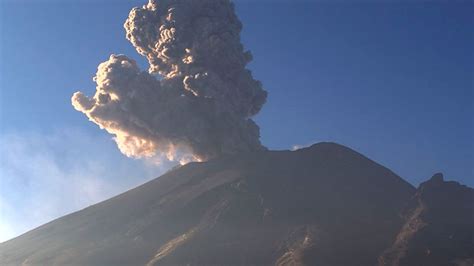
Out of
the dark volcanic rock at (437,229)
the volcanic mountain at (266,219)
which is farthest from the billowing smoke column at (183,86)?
Result: the dark volcanic rock at (437,229)

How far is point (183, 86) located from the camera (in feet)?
266

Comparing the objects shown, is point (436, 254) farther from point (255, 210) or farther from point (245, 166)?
point (245, 166)

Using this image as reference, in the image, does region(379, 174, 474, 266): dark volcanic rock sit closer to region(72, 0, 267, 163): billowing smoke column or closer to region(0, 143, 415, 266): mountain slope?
region(0, 143, 415, 266): mountain slope

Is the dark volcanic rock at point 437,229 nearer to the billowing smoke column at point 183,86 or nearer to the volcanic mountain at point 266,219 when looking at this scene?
the volcanic mountain at point 266,219

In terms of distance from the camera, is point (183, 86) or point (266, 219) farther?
point (183, 86)

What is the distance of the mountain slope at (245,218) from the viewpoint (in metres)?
53.8

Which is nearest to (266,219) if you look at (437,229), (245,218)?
(245,218)

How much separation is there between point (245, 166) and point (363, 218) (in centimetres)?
1819

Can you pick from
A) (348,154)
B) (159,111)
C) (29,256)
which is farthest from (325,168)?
(29,256)

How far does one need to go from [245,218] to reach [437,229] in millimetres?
17494

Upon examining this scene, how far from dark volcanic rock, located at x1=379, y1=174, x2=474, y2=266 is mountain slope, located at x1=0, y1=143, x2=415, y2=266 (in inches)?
61.0

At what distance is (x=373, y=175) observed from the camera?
7206 centimetres

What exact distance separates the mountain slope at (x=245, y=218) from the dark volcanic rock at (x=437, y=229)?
1.55 metres

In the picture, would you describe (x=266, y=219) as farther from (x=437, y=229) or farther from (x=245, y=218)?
(x=437, y=229)
